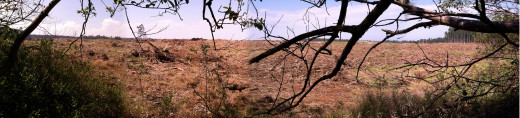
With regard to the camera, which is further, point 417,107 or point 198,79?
point 198,79

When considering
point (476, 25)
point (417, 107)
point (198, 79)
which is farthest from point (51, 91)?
point (417, 107)

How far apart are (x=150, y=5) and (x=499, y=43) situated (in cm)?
753

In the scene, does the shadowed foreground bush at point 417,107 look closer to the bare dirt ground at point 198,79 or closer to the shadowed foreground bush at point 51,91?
the bare dirt ground at point 198,79

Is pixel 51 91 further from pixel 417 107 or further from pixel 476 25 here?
pixel 417 107

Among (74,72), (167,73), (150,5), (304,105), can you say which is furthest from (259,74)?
(150,5)

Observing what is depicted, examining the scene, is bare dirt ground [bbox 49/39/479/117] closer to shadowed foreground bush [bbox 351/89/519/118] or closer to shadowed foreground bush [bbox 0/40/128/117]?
shadowed foreground bush [bbox 0/40/128/117]

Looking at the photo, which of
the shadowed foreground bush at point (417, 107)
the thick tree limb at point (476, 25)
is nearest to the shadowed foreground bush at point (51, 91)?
the shadowed foreground bush at point (417, 107)

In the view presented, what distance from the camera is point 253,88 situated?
7555 millimetres

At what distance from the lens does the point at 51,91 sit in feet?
12.1

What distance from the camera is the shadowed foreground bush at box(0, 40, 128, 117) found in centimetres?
320

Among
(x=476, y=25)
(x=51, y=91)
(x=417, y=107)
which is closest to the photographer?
(x=476, y=25)

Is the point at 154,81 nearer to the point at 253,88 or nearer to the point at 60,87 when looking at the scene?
the point at 253,88

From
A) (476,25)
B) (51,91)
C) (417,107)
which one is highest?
(476,25)

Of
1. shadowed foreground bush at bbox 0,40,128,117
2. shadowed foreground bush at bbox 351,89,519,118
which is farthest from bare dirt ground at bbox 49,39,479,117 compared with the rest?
shadowed foreground bush at bbox 351,89,519,118
